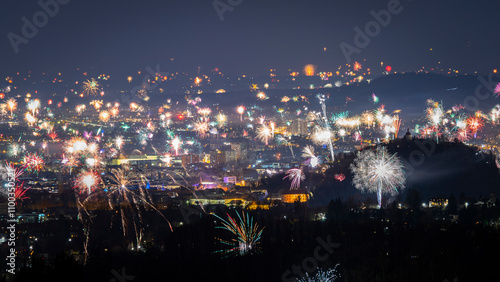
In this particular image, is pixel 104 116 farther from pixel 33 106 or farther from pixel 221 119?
pixel 221 119

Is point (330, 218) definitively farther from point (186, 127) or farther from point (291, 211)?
point (186, 127)

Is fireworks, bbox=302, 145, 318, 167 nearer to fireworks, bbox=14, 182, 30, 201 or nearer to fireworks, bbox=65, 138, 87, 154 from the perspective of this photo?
fireworks, bbox=65, 138, 87, 154

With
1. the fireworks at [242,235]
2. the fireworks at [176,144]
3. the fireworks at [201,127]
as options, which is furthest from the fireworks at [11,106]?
the fireworks at [242,235]

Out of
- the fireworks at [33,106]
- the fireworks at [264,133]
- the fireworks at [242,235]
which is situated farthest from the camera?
the fireworks at [33,106]

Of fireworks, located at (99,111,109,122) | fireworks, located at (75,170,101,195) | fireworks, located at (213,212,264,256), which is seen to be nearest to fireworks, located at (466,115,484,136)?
fireworks, located at (75,170,101,195)

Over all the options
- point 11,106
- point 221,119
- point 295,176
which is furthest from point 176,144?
point 295,176

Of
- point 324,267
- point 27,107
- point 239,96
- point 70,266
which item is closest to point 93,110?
point 27,107

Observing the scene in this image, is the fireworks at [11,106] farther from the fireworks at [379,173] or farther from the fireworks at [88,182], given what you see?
the fireworks at [379,173]
